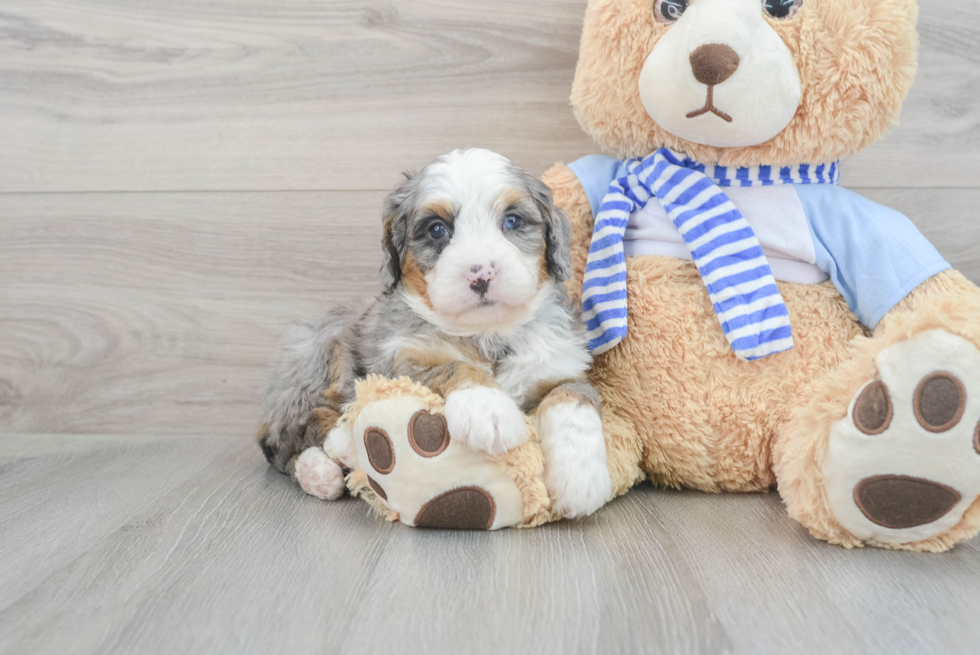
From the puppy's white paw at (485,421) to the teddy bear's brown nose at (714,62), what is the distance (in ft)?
2.63

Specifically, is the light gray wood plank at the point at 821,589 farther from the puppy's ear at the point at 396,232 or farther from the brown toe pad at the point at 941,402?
the puppy's ear at the point at 396,232

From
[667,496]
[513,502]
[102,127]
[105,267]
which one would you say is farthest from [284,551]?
[102,127]

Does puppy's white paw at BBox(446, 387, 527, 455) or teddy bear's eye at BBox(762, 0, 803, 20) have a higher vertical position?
teddy bear's eye at BBox(762, 0, 803, 20)

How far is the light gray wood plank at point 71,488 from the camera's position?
4.76ft

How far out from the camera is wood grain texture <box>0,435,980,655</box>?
3.52 ft

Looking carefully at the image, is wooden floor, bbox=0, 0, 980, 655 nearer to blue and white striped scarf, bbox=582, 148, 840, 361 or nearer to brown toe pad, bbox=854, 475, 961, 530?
brown toe pad, bbox=854, 475, 961, 530

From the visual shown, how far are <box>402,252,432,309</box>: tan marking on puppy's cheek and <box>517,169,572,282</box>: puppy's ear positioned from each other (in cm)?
28

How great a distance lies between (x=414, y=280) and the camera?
162 cm

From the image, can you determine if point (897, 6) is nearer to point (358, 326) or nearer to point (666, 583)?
point (666, 583)

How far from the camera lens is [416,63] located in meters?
2.21

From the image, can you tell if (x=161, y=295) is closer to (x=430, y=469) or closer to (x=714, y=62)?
(x=430, y=469)

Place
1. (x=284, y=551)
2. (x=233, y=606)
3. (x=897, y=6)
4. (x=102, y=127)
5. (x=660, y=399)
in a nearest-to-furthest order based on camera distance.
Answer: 1. (x=233, y=606)
2. (x=284, y=551)
3. (x=897, y=6)
4. (x=660, y=399)
5. (x=102, y=127)

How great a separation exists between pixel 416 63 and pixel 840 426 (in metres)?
1.58

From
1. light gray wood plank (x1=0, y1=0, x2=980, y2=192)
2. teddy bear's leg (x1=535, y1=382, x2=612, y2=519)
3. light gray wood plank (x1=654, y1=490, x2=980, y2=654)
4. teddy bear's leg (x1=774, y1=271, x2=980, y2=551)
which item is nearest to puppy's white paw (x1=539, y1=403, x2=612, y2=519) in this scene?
teddy bear's leg (x1=535, y1=382, x2=612, y2=519)
